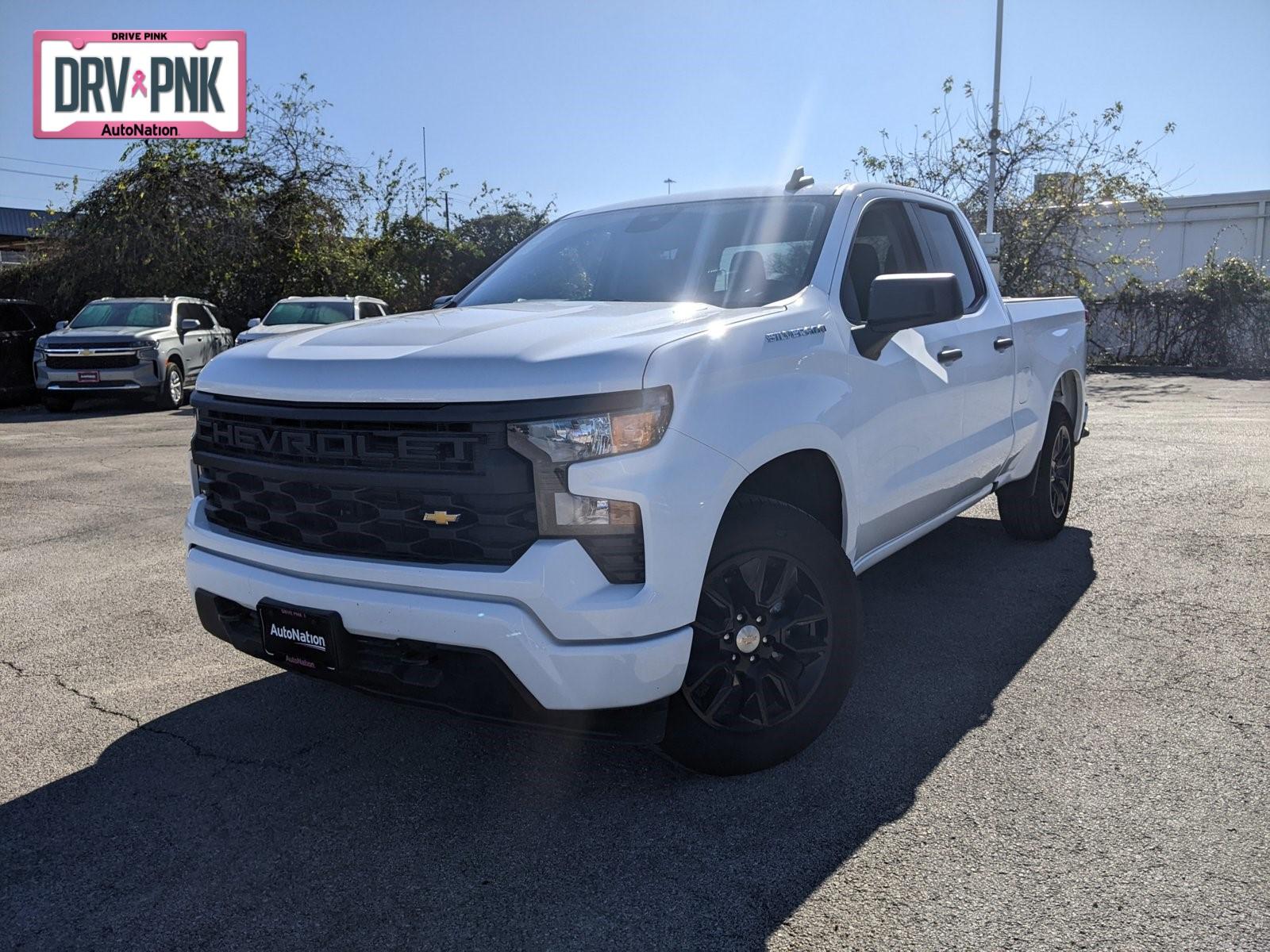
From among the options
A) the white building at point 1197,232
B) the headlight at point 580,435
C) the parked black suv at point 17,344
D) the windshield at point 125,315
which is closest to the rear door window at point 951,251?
the headlight at point 580,435

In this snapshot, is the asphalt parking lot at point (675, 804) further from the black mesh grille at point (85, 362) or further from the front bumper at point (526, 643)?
the black mesh grille at point (85, 362)

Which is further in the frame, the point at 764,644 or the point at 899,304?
the point at 899,304

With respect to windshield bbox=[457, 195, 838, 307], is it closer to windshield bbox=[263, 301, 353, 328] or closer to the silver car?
the silver car

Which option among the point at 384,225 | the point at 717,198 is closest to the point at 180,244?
the point at 384,225

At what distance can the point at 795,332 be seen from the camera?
3.48 m

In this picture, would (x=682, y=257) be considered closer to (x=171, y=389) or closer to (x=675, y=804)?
(x=675, y=804)

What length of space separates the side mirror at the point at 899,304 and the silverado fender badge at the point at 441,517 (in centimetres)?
169

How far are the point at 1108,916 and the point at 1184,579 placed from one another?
3444mm

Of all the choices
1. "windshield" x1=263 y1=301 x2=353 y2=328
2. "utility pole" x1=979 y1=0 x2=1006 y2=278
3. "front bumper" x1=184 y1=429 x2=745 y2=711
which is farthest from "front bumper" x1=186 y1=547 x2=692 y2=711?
"utility pole" x1=979 y1=0 x2=1006 y2=278

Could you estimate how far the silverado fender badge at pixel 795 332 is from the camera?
11.0 ft

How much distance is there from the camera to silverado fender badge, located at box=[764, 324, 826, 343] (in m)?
3.36

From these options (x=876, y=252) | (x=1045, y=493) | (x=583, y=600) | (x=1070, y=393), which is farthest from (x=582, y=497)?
(x=1070, y=393)

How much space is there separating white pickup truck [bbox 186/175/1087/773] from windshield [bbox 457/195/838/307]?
0.02 m

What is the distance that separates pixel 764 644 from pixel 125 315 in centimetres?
1672
